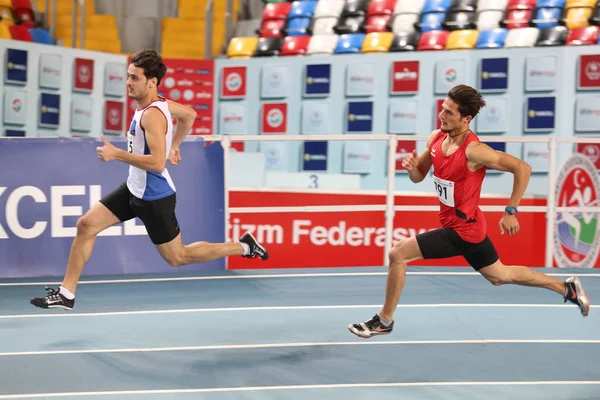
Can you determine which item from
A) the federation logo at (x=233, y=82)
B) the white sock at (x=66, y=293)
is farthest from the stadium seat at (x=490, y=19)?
the white sock at (x=66, y=293)

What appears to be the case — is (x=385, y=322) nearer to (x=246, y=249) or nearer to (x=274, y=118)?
(x=246, y=249)

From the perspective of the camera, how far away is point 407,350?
24.3 ft

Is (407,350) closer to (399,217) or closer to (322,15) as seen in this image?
(399,217)

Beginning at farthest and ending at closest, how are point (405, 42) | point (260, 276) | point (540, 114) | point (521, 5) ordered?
1. point (405, 42)
2. point (521, 5)
3. point (540, 114)
4. point (260, 276)

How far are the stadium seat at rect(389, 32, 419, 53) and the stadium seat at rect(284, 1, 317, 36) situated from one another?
2.16 meters

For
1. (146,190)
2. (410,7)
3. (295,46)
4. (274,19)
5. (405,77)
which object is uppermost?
(410,7)

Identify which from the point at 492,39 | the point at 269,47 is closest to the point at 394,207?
the point at 492,39

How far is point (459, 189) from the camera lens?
6910mm

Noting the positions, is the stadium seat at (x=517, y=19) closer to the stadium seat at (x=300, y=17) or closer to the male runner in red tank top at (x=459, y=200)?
the stadium seat at (x=300, y=17)

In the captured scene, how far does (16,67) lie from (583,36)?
9.39m

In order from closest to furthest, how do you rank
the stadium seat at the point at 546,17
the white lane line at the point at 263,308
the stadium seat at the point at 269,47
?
the white lane line at the point at 263,308
the stadium seat at the point at 546,17
the stadium seat at the point at 269,47

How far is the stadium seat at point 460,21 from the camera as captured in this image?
17922 millimetres

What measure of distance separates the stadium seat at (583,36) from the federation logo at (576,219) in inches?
196

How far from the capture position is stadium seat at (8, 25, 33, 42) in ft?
60.9
